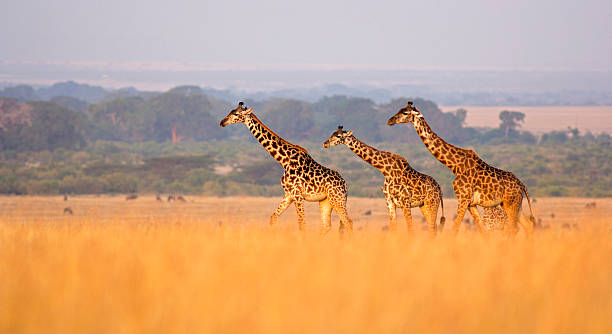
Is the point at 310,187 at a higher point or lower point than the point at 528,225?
higher

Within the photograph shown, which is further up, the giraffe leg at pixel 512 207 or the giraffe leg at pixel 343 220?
the giraffe leg at pixel 512 207

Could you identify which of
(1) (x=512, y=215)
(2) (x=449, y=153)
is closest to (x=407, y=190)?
(2) (x=449, y=153)

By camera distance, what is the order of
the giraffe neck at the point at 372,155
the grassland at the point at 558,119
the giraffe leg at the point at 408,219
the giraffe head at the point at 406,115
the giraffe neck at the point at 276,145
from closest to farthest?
the giraffe leg at the point at 408,219 < the giraffe head at the point at 406,115 < the giraffe neck at the point at 372,155 < the giraffe neck at the point at 276,145 < the grassland at the point at 558,119


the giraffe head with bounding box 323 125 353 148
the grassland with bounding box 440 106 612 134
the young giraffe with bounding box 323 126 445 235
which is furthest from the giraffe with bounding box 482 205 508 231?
the grassland with bounding box 440 106 612 134

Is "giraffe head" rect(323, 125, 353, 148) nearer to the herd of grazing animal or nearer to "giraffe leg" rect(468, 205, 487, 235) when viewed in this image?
the herd of grazing animal

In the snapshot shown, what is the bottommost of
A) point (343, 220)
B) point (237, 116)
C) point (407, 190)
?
point (343, 220)

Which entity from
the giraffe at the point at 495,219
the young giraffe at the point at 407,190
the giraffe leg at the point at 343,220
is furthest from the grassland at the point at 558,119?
the giraffe leg at the point at 343,220

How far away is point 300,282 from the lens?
7.23 m

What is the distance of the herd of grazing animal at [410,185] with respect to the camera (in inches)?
433

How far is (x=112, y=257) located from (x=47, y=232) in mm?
2600

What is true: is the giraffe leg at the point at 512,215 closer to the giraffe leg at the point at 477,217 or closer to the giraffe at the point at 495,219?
the giraffe leg at the point at 477,217

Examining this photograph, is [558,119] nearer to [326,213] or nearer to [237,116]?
[326,213]

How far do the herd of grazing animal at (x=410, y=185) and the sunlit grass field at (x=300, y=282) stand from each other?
1.49 ft

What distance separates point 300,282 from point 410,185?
14.3 feet
